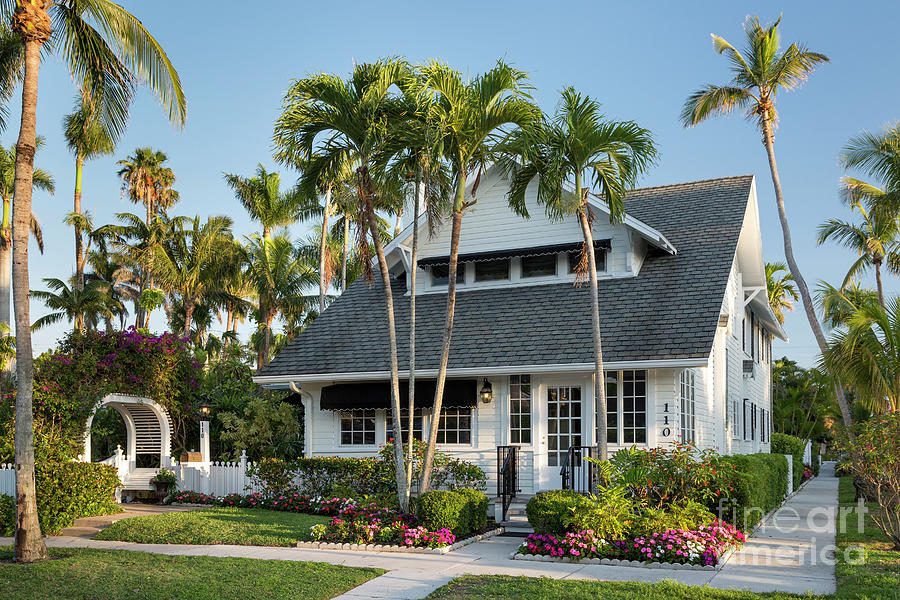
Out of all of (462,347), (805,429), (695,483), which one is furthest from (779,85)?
(805,429)

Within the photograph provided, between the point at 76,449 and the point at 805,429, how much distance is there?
41361 millimetres

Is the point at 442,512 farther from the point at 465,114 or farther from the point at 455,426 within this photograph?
the point at 465,114

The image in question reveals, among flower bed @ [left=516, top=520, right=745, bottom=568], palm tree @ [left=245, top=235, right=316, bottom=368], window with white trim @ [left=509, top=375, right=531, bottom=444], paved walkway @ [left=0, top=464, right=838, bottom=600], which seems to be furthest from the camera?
palm tree @ [left=245, top=235, right=316, bottom=368]

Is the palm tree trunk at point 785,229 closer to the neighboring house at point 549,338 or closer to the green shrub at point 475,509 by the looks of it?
the neighboring house at point 549,338

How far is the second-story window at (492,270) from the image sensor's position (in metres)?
17.2

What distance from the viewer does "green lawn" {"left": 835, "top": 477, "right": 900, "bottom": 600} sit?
295 inches

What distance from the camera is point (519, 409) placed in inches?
583

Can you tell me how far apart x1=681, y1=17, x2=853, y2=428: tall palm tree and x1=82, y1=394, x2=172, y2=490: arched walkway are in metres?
13.8

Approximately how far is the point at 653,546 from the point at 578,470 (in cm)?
378

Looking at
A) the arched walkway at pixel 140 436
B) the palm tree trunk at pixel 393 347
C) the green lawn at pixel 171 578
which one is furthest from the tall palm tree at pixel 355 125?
the arched walkway at pixel 140 436

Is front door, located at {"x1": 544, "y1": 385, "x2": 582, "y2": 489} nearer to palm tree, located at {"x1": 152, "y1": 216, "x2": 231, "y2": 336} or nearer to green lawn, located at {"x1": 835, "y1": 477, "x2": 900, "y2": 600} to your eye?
green lawn, located at {"x1": 835, "y1": 477, "x2": 900, "y2": 600}

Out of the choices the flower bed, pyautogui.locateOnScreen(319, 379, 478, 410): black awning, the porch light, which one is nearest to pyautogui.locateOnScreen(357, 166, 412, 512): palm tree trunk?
the flower bed

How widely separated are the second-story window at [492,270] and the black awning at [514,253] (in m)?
0.34

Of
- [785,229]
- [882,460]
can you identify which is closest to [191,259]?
[785,229]
